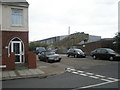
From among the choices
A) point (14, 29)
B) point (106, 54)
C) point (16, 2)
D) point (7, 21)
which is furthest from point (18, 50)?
point (106, 54)

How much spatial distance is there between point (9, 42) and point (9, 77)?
6854 millimetres

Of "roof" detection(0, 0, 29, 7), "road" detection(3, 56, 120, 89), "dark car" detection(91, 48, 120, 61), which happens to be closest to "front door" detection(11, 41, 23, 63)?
"roof" detection(0, 0, 29, 7)

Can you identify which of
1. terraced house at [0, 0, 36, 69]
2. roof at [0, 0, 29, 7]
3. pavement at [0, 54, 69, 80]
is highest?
roof at [0, 0, 29, 7]

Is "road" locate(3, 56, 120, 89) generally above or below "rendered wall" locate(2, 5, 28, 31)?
below

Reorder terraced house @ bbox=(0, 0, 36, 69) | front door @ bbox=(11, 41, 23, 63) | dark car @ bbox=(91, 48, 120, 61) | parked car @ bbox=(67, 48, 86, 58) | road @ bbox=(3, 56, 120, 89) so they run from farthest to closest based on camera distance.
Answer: parked car @ bbox=(67, 48, 86, 58)
dark car @ bbox=(91, 48, 120, 61)
front door @ bbox=(11, 41, 23, 63)
terraced house @ bbox=(0, 0, 36, 69)
road @ bbox=(3, 56, 120, 89)

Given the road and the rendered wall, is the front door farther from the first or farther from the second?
the road

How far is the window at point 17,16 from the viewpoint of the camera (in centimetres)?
1903

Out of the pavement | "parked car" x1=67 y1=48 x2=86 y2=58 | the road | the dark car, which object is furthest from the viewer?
"parked car" x1=67 y1=48 x2=86 y2=58

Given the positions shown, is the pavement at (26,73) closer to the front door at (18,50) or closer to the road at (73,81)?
the road at (73,81)

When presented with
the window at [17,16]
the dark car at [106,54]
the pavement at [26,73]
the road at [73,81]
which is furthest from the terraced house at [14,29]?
the dark car at [106,54]

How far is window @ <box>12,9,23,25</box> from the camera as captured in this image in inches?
749

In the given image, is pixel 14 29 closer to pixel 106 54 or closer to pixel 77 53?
pixel 106 54

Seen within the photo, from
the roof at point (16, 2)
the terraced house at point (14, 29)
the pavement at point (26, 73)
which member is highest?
the roof at point (16, 2)

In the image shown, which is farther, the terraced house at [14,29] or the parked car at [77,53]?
the parked car at [77,53]
